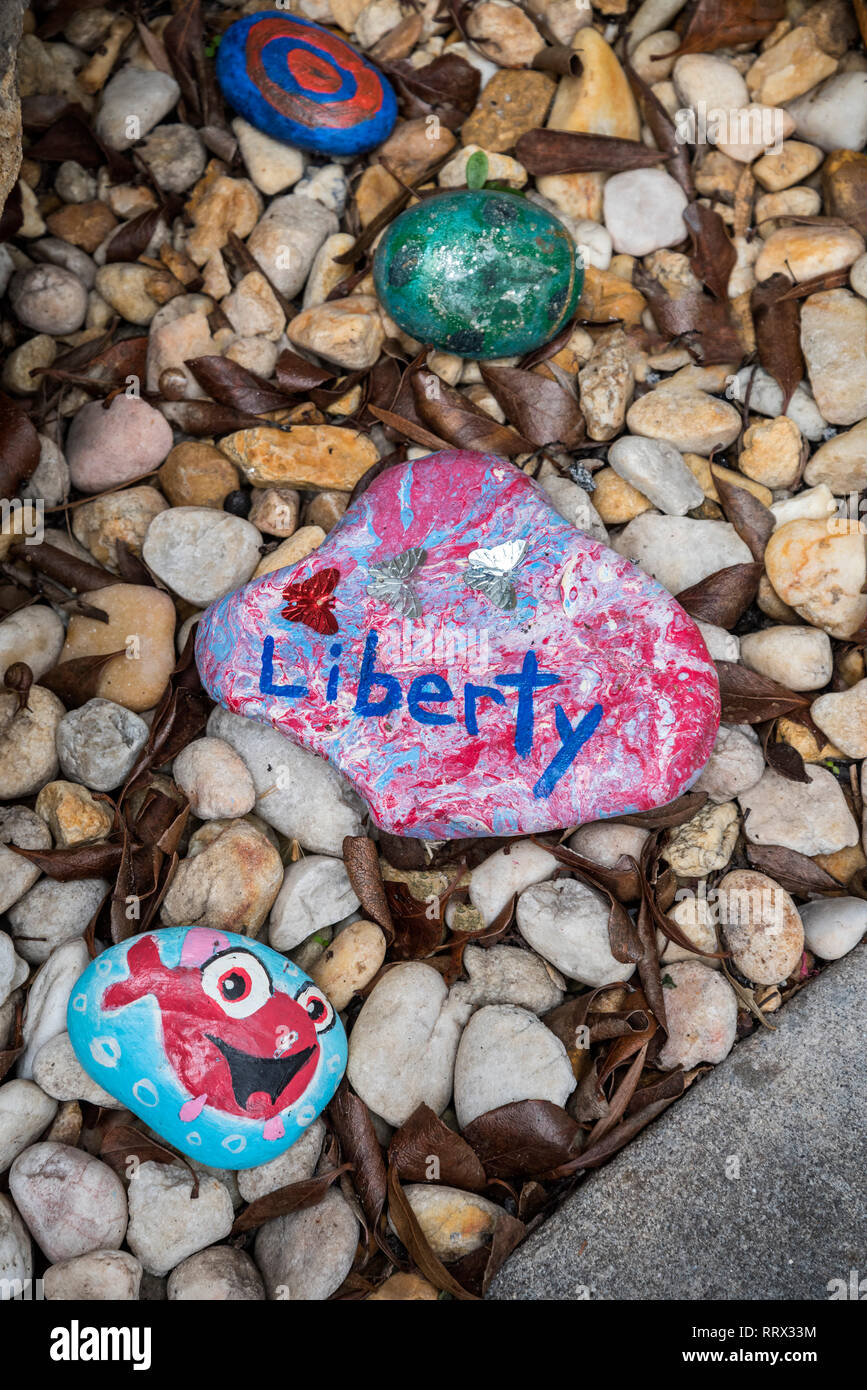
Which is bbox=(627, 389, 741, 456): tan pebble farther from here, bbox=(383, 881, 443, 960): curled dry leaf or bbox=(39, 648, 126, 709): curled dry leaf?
bbox=(39, 648, 126, 709): curled dry leaf

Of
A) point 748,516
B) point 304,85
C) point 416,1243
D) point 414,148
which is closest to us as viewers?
point 416,1243

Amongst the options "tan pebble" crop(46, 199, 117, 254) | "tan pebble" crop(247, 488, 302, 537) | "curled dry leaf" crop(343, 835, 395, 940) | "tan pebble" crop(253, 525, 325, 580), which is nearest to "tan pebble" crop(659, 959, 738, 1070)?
"curled dry leaf" crop(343, 835, 395, 940)

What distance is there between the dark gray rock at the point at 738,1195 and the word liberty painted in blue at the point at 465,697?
2.57 feet

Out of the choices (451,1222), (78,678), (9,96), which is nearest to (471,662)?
(78,678)

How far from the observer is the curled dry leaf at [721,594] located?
253 centimetres

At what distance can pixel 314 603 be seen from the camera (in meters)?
2.41

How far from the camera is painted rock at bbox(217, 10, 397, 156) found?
2881 millimetres

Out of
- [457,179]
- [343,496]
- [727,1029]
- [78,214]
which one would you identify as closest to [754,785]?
[727,1029]

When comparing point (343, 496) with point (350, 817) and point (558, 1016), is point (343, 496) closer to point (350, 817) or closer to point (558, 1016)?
point (350, 817)

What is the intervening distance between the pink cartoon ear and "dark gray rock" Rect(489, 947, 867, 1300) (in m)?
0.88

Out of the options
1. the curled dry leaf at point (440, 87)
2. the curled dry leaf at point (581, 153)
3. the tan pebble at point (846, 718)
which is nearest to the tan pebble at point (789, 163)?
the curled dry leaf at point (581, 153)

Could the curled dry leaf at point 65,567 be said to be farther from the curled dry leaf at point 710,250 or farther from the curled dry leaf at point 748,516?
the curled dry leaf at point 710,250

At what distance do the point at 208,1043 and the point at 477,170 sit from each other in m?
2.46

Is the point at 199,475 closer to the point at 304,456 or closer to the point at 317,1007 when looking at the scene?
the point at 304,456
